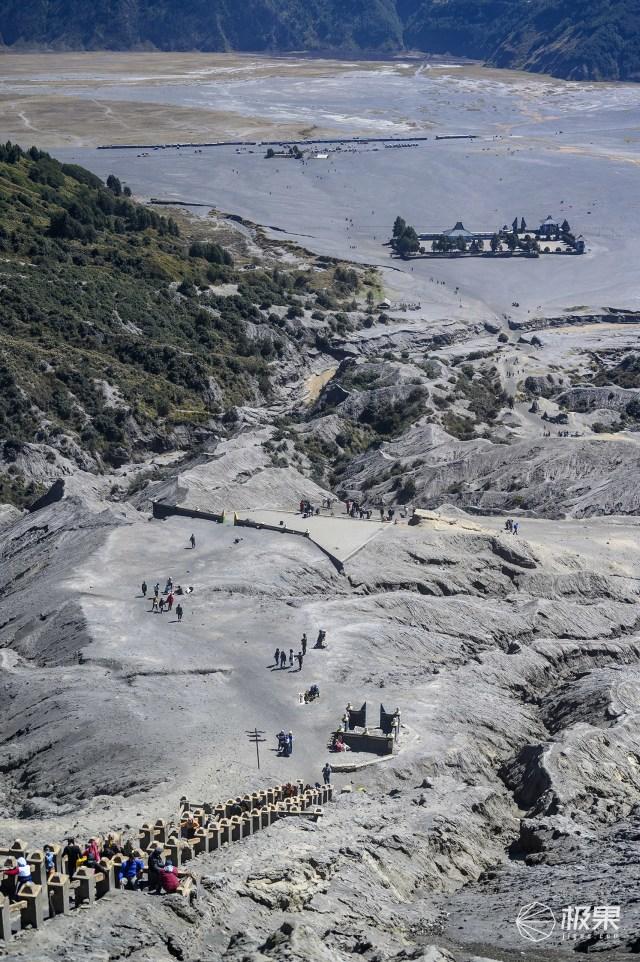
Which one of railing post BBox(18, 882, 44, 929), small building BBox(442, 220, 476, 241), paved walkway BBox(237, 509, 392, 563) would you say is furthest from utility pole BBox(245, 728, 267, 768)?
small building BBox(442, 220, 476, 241)

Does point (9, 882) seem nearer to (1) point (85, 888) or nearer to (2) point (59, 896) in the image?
(2) point (59, 896)

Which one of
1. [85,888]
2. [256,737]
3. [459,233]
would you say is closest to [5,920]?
[85,888]

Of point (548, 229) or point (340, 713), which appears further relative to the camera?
point (548, 229)

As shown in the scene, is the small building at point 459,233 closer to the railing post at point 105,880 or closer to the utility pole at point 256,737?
the utility pole at point 256,737

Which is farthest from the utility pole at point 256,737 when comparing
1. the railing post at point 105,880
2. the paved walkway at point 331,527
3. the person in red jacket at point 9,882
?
the person in red jacket at point 9,882

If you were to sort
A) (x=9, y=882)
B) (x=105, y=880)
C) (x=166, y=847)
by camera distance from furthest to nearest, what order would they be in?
(x=166, y=847) < (x=105, y=880) < (x=9, y=882)
